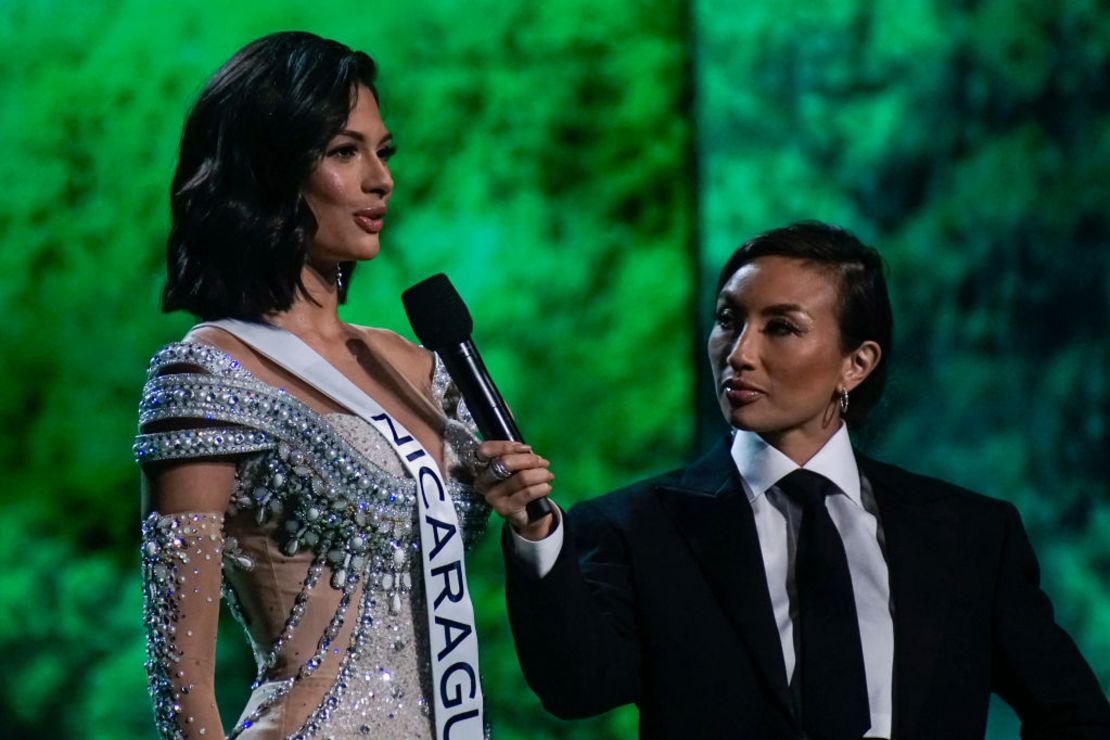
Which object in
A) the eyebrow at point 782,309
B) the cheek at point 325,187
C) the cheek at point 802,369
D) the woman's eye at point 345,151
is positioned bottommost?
the cheek at point 802,369

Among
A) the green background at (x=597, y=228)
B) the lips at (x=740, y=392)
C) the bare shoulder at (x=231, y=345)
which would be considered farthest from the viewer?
the green background at (x=597, y=228)

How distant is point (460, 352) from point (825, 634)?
21.1 inches

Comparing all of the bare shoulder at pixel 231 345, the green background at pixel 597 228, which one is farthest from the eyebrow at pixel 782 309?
the green background at pixel 597 228

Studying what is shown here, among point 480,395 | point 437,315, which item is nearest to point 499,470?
point 480,395

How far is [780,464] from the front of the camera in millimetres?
1819

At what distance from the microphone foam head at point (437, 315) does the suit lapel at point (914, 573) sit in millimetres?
602

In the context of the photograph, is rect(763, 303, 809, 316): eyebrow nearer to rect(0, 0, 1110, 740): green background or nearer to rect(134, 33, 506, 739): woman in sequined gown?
rect(134, 33, 506, 739): woman in sequined gown

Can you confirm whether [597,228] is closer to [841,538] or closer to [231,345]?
[841,538]

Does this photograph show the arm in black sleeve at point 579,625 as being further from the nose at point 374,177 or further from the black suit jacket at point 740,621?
the nose at point 374,177

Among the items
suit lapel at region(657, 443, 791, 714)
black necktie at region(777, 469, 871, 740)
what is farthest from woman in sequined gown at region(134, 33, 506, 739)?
black necktie at region(777, 469, 871, 740)

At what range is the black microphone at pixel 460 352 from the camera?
1.47m

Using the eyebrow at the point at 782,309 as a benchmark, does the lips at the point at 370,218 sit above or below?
above

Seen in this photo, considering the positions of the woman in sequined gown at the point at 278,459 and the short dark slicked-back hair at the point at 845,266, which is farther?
the short dark slicked-back hair at the point at 845,266

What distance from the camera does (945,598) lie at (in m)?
1.78
